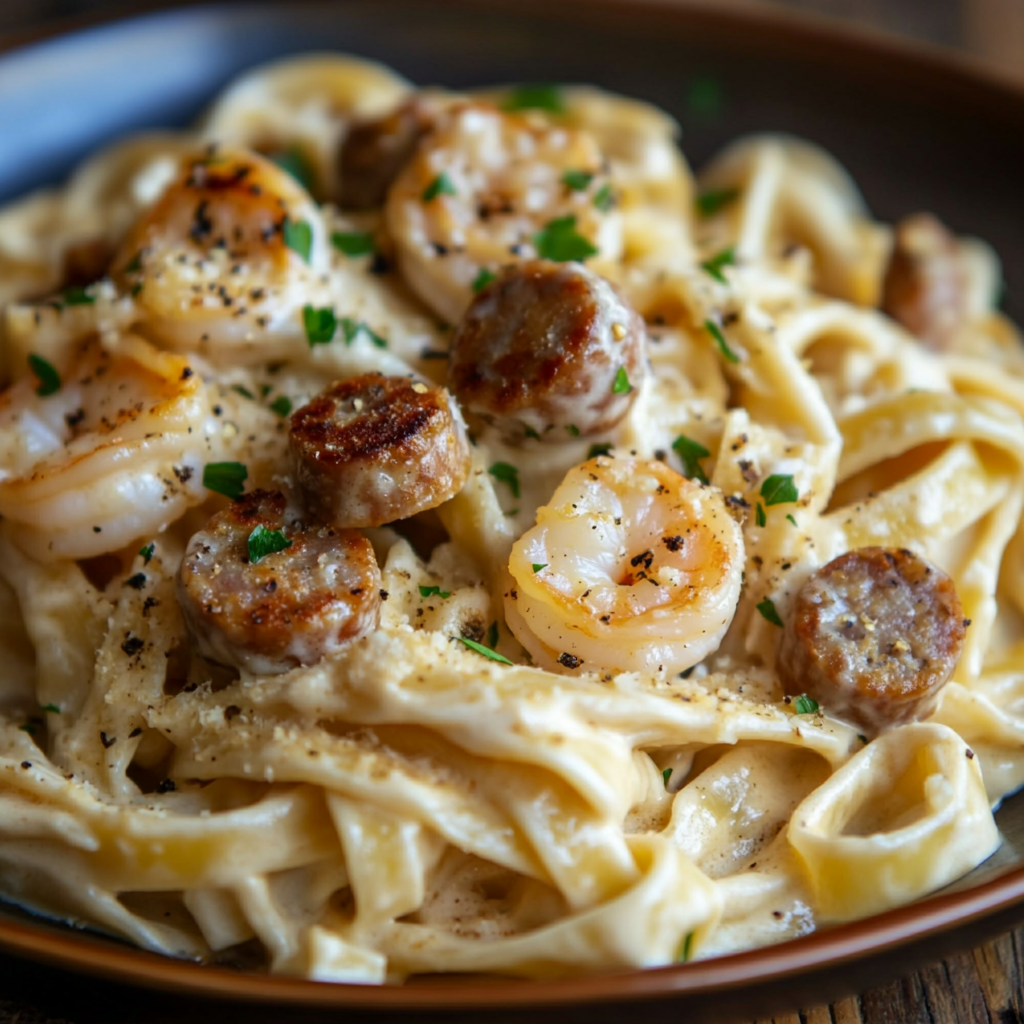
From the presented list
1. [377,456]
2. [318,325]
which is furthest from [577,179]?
[377,456]

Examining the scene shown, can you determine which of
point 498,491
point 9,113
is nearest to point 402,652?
point 498,491

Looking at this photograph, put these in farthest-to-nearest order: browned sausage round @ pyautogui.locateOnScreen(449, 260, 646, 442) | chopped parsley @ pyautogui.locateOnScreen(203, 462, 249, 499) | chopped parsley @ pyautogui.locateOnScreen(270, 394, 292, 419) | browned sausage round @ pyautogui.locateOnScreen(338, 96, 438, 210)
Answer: browned sausage round @ pyautogui.locateOnScreen(338, 96, 438, 210) → chopped parsley @ pyautogui.locateOnScreen(270, 394, 292, 419) → chopped parsley @ pyautogui.locateOnScreen(203, 462, 249, 499) → browned sausage round @ pyautogui.locateOnScreen(449, 260, 646, 442)

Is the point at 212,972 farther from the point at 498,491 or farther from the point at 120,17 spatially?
the point at 120,17

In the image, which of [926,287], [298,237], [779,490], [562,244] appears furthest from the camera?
[926,287]

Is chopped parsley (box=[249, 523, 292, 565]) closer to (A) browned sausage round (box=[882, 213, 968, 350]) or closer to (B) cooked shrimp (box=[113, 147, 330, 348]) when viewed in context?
(B) cooked shrimp (box=[113, 147, 330, 348])

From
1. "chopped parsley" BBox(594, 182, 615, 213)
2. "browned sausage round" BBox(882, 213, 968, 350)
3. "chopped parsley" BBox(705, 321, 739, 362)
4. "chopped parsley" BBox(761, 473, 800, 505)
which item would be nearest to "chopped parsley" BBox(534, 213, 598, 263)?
"chopped parsley" BBox(594, 182, 615, 213)

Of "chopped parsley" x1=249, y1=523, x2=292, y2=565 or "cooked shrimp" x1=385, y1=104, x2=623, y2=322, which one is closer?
"chopped parsley" x1=249, y1=523, x2=292, y2=565

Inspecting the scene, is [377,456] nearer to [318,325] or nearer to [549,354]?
[549,354]
